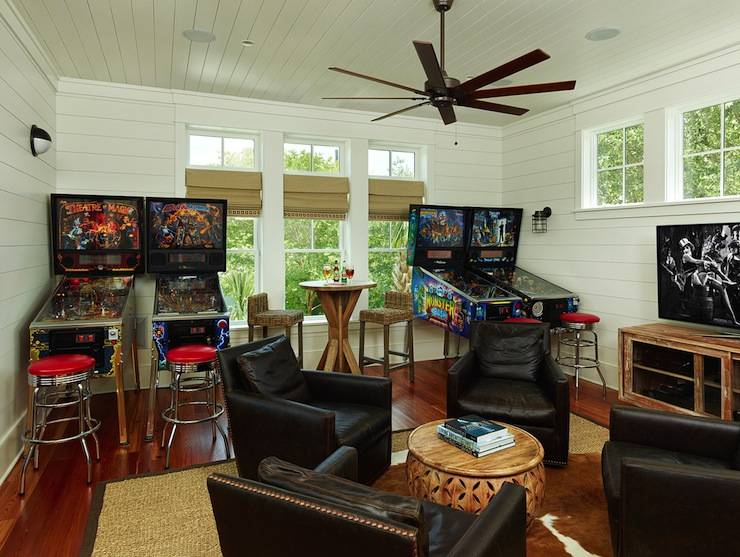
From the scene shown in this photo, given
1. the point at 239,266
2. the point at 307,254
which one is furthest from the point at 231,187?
the point at 307,254

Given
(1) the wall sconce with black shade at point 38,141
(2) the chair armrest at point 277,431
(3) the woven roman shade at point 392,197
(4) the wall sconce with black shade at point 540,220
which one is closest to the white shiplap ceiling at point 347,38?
(1) the wall sconce with black shade at point 38,141

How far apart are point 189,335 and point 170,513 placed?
1.48 metres

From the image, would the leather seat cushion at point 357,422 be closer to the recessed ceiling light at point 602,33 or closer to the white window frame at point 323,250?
the white window frame at point 323,250

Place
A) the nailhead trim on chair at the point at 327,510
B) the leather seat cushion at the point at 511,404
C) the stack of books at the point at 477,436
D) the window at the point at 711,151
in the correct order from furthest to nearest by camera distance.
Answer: the window at the point at 711,151 < the leather seat cushion at the point at 511,404 < the stack of books at the point at 477,436 < the nailhead trim on chair at the point at 327,510

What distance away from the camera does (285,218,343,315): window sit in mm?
5562

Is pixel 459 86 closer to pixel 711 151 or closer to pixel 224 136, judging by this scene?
pixel 711 151

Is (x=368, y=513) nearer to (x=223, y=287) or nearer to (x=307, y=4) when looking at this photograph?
(x=307, y=4)

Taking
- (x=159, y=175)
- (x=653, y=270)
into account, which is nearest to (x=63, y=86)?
(x=159, y=175)

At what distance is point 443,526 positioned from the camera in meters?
1.76

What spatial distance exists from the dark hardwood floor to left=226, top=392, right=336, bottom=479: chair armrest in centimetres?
73

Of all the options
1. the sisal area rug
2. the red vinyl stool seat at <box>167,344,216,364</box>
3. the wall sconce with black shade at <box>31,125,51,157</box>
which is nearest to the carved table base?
the sisal area rug

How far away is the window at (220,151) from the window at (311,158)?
39 cm

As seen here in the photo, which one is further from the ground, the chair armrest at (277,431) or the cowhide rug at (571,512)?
the chair armrest at (277,431)

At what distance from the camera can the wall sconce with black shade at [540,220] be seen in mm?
5684
